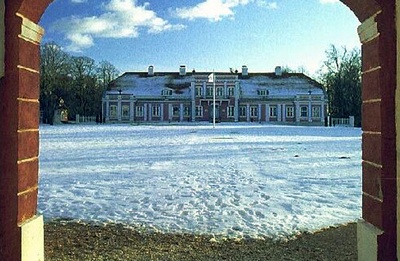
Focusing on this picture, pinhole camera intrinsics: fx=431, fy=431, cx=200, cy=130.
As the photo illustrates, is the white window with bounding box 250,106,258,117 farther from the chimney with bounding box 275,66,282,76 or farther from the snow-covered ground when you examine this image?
the snow-covered ground

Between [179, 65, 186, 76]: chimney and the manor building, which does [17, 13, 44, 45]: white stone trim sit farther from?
[179, 65, 186, 76]: chimney

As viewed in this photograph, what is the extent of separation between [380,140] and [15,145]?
9.57ft

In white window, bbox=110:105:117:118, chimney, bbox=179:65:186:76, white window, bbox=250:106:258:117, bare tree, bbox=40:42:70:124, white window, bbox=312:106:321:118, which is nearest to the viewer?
bare tree, bbox=40:42:70:124

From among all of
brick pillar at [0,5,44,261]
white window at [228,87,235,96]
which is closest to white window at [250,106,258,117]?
white window at [228,87,235,96]

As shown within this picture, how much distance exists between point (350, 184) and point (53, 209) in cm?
557

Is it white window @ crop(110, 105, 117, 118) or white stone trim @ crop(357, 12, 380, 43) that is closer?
white stone trim @ crop(357, 12, 380, 43)

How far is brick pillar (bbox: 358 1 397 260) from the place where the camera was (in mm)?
3297

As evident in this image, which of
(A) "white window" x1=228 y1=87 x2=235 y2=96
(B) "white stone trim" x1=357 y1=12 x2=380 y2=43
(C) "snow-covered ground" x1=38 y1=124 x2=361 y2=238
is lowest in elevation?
(C) "snow-covered ground" x1=38 y1=124 x2=361 y2=238

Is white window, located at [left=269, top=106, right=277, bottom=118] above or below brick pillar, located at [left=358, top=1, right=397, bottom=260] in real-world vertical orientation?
above

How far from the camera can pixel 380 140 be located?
3.44m

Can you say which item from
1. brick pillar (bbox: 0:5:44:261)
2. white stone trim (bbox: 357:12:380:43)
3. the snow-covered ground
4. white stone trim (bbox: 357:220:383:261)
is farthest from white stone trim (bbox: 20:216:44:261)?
white stone trim (bbox: 357:12:380:43)

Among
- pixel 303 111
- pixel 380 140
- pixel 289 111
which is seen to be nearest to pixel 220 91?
pixel 289 111

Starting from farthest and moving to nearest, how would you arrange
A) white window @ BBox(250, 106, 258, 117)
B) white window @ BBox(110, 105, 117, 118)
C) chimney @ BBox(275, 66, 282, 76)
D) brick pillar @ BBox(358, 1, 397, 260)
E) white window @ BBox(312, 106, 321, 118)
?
1. chimney @ BBox(275, 66, 282, 76)
2. white window @ BBox(250, 106, 258, 117)
3. white window @ BBox(110, 105, 117, 118)
4. white window @ BBox(312, 106, 321, 118)
5. brick pillar @ BBox(358, 1, 397, 260)

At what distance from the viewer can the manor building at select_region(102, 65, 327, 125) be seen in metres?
56.8
